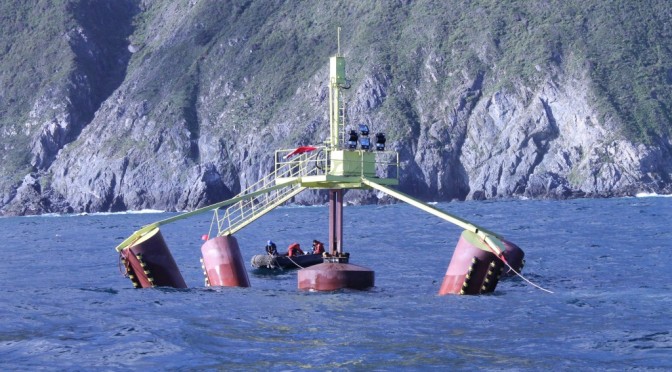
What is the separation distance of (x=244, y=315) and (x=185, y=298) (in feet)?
13.8

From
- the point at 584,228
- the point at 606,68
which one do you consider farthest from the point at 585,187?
the point at 584,228

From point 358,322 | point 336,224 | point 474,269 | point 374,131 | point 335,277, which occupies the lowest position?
point 358,322

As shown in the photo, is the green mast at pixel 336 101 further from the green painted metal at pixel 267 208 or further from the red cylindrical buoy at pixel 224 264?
the red cylindrical buoy at pixel 224 264

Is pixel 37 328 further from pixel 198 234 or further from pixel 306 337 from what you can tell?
pixel 198 234

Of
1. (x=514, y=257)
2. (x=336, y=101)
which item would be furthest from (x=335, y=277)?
(x=514, y=257)

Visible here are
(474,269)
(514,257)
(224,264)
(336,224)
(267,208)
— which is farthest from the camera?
(514,257)

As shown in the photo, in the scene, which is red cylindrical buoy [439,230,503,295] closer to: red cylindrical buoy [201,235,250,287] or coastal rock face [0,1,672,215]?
red cylindrical buoy [201,235,250,287]

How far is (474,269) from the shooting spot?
35.2 meters

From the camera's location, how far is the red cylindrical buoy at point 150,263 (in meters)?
37.8

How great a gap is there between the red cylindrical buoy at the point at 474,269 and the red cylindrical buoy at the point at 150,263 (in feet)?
30.7

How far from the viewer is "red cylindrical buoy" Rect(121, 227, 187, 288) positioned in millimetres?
37750

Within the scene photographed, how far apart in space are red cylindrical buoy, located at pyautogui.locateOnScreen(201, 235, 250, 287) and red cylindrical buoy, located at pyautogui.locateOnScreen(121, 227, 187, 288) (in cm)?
137

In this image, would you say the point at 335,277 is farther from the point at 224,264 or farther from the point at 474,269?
the point at 474,269

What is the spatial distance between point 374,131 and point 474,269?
140m
